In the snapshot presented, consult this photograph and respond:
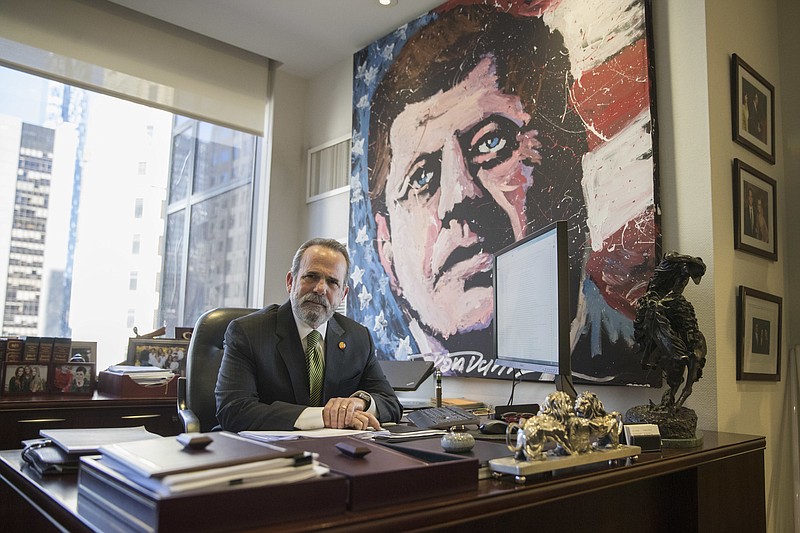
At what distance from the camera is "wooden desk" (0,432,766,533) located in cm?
88

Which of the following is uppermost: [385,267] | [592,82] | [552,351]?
[592,82]

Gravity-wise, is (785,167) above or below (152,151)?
below

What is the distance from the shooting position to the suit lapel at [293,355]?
2021mm

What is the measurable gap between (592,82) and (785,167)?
3.13 feet

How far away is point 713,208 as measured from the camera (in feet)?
6.99

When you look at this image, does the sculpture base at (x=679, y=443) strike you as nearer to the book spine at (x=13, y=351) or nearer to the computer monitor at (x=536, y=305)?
the computer monitor at (x=536, y=305)

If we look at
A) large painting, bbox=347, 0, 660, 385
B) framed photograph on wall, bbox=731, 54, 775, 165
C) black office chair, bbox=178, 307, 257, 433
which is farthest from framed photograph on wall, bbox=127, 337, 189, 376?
framed photograph on wall, bbox=731, 54, 775, 165

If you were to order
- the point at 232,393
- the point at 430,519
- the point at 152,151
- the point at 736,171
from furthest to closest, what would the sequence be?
the point at 152,151, the point at 736,171, the point at 232,393, the point at 430,519

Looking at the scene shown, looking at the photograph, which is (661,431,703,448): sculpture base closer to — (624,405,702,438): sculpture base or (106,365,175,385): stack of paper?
(624,405,702,438): sculpture base

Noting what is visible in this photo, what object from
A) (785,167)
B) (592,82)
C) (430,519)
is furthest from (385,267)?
(430,519)

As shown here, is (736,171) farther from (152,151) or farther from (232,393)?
(152,151)

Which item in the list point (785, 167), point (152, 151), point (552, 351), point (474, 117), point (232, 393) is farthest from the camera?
point (152, 151)

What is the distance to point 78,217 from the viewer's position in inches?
134

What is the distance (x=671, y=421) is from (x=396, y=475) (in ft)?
3.47
